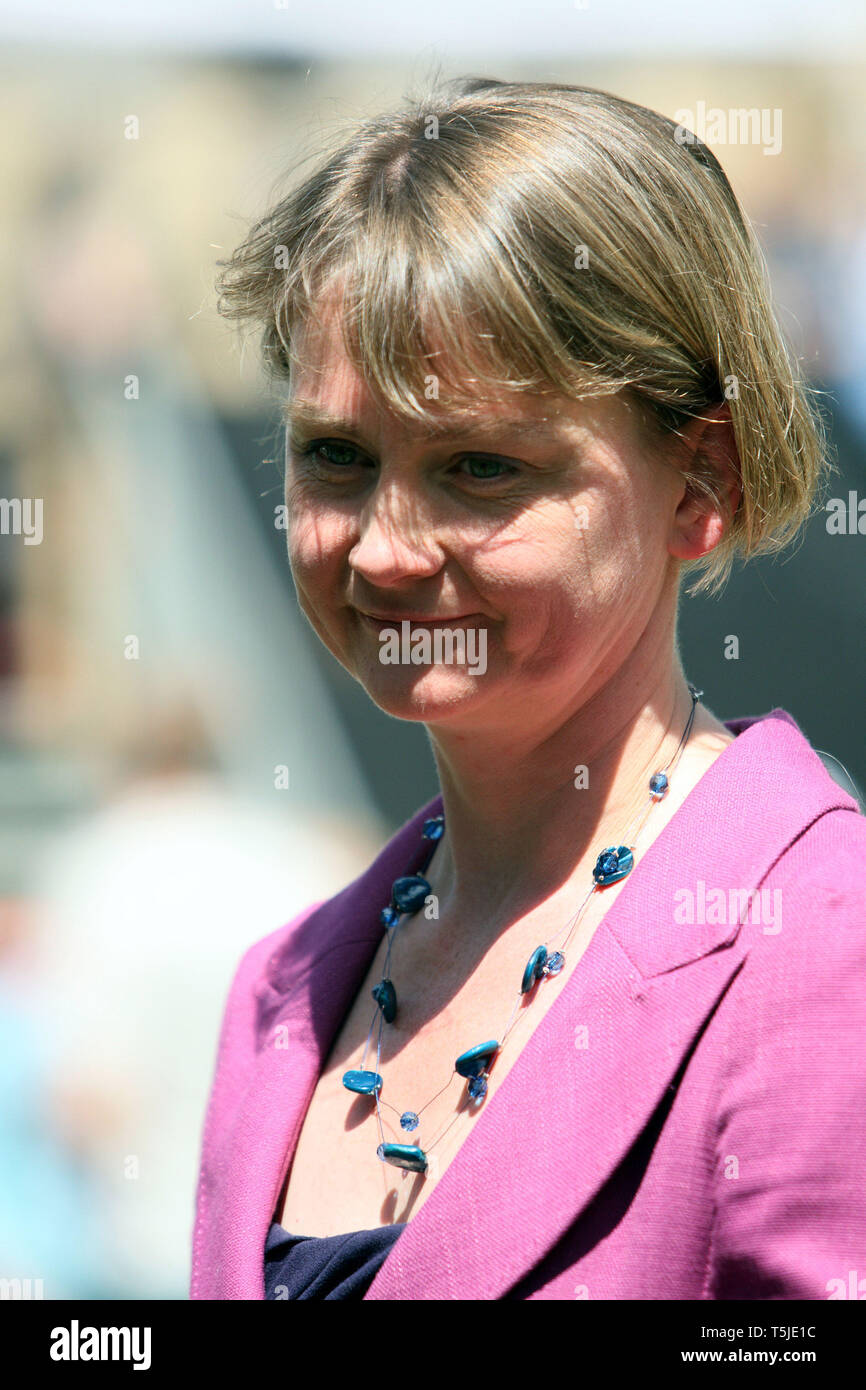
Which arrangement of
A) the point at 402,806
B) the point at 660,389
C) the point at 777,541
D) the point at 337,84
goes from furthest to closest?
1. the point at 337,84
2. the point at 402,806
3. the point at 777,541
4. the point at 660,389

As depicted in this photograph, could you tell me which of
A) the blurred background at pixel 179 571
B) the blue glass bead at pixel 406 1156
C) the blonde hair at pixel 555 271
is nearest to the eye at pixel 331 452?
the blonde hair at pixel 555 271

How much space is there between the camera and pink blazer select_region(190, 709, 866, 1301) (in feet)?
3.67

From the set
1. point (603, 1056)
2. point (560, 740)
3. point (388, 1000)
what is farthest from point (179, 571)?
point (603, 1056)

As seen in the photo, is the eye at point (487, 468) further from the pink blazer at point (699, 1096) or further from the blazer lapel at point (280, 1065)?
the blazer lapel at point (280, 1065)

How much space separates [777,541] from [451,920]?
61 centimetres

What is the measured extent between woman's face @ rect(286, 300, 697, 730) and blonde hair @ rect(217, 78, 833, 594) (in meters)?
0.04

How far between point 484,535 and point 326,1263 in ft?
2.52

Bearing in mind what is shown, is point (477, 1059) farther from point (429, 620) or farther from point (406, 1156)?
point (429, 620)

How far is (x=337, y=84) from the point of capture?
556 centimetres

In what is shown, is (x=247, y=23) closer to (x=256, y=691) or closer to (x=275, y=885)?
→ (x=256, y=691)

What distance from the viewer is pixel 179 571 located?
561 centimetres

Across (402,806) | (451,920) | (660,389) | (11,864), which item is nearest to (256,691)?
(402,806)

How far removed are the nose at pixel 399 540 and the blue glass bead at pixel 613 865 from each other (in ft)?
1.19

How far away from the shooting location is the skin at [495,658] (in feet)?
4.50
